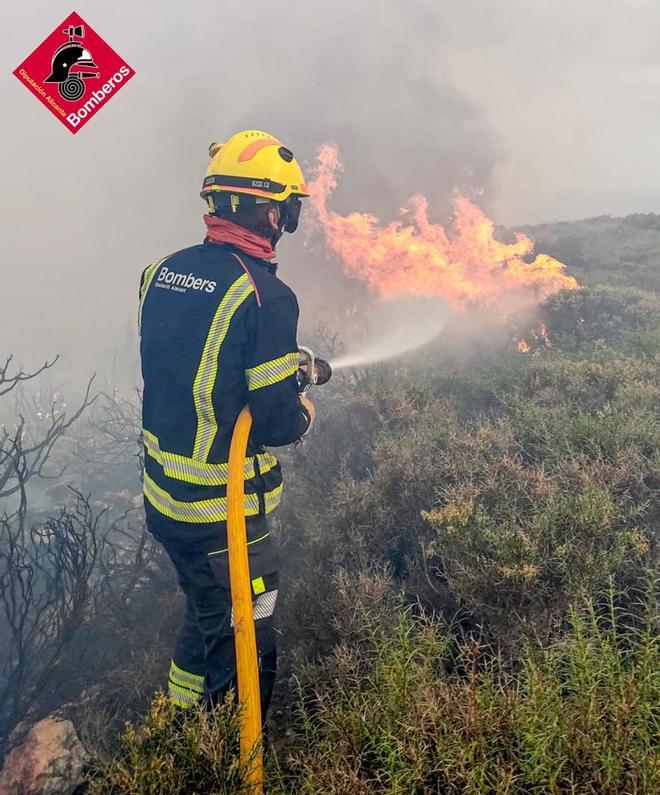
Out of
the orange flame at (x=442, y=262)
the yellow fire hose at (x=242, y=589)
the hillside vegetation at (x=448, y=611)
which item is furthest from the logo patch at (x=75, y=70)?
the yellow fire hose at (x=242, y=589)

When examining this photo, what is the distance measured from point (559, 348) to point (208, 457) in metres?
6.97

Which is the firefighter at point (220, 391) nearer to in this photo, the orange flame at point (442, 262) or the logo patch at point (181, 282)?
the logo patch at point (181, 282)

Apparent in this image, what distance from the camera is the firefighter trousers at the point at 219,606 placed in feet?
8.73

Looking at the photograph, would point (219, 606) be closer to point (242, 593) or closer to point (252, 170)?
point (242, 593)

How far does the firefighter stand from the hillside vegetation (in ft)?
1.72

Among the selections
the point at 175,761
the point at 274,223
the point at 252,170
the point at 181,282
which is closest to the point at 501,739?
the point at 175,761

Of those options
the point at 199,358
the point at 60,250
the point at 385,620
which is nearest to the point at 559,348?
the point at 385,620

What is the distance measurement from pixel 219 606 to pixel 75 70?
12176 millimetres

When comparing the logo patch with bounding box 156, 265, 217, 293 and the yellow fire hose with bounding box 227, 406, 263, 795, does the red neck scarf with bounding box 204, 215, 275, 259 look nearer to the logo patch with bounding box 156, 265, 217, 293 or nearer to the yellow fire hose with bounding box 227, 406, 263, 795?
the logo patch with bounding box 156, 265, 217, 293

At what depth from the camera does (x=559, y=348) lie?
806cm

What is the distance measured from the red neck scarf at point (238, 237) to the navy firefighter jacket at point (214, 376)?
5cm

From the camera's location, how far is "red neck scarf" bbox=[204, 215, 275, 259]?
2809 mm

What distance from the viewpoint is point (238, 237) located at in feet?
9.23

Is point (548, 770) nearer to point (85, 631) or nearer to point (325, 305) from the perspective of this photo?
point (85, 631)
